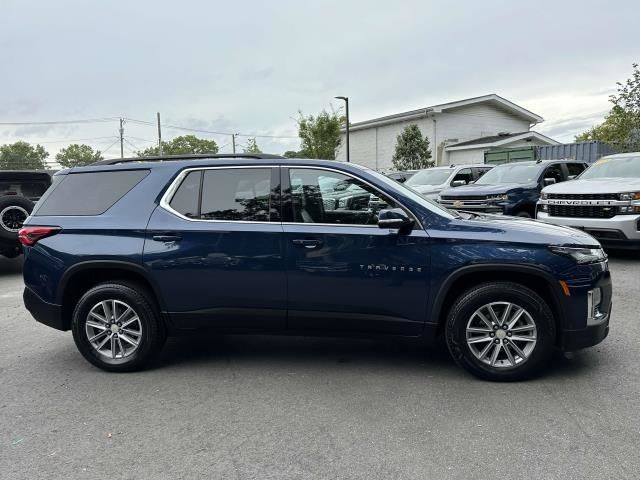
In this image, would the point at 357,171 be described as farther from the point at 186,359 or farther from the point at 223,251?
the point at 186,359

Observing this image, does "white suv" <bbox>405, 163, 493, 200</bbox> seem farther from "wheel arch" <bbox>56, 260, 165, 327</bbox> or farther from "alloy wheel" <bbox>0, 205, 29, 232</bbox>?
"wheel arch" <bbox>56, 260, 165, 327</bbox>

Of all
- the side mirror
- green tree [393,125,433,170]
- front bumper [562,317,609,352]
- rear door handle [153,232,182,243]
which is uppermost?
green tree [393,125,433,170]

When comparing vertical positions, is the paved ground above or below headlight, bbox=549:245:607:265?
below

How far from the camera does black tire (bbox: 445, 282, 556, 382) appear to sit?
3916 mm

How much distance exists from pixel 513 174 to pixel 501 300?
913cm

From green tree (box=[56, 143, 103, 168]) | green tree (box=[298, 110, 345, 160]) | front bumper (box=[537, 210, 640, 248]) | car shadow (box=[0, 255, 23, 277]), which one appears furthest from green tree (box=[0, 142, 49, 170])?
front bumper (box=[537, 210, 640, 248])

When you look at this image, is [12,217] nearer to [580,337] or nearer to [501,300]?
[501,300]

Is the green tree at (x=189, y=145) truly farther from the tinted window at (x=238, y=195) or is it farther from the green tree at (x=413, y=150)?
the tinted window at (x=238, y=195)

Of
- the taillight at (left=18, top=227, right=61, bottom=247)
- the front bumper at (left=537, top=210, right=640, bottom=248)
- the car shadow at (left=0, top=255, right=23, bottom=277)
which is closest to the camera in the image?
the taillight at (left=18, top=227, right=61, bottom=247)

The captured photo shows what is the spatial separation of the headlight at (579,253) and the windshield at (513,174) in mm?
8155

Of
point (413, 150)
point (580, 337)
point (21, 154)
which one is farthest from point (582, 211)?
point (21, 154)

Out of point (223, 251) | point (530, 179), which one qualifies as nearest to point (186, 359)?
point (223, 251)

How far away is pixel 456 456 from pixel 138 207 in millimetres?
3096

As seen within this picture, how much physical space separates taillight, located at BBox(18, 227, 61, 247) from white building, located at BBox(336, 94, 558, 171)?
85.7 ft
